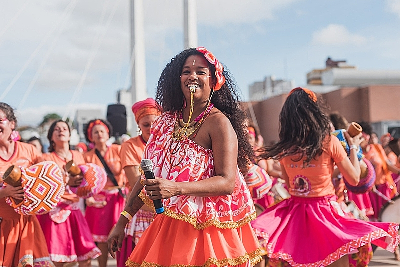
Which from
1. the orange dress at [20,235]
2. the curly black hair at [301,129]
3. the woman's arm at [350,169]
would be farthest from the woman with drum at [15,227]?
the woman's arm at [350,169]

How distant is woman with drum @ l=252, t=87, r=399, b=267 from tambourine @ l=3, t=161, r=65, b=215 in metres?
1.69

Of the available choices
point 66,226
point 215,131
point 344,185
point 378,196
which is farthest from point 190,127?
A: point 378,196

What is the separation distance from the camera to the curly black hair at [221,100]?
2.86m

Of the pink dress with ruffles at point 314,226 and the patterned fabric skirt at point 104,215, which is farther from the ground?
the pink dress with ruffles at point 314,226

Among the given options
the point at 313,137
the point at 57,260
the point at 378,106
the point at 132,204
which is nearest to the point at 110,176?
the point at 57,260

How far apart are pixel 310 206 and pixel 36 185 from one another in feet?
7.23

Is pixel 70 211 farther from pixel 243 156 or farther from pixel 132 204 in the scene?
pixel 243 156

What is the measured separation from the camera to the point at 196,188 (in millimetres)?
2486

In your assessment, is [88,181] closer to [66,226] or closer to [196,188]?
[66,226]

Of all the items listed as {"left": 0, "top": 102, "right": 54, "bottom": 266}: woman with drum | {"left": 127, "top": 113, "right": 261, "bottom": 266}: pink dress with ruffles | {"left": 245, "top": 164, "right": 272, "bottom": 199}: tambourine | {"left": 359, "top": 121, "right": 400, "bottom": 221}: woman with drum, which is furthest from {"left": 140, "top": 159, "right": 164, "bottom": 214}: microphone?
{"left": 359, "top": 121, "right": 400, "bottom": 221}: woman with drum

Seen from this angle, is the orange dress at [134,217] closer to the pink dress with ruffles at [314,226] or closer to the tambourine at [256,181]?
the pink dress with ruffles at [314,226]

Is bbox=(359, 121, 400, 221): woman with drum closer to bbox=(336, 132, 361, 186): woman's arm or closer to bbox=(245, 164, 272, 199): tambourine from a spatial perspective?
bbox=(245, 164, 272, 199): tambourine

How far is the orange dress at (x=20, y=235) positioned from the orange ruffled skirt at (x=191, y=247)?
215 centimetres

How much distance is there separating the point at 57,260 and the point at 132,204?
7.92ft
